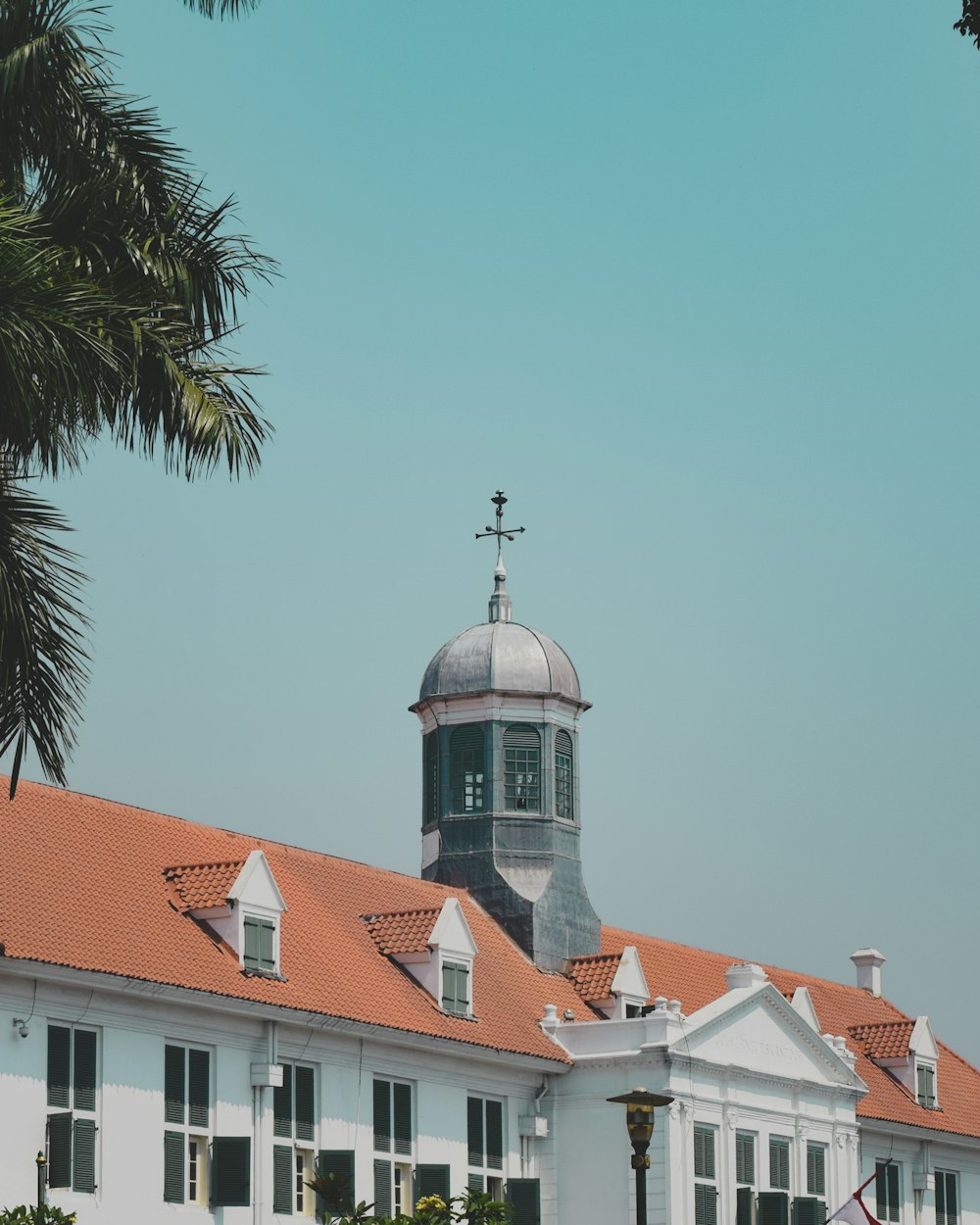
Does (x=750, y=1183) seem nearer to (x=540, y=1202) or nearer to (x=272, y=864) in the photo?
(x=540, y=1202)

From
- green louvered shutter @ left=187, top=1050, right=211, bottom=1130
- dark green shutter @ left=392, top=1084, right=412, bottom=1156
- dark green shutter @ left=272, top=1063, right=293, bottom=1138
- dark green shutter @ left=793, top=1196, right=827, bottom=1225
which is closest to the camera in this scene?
green louvered shutter @ left=187, top=1050, right=211, bottom=1130

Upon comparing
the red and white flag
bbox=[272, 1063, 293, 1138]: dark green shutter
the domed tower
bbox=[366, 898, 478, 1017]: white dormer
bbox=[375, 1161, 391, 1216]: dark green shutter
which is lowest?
the red and white flag

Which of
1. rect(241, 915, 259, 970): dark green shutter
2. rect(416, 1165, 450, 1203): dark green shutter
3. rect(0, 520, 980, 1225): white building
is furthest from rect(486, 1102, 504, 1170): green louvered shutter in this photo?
rect(241, 915, 259, 970): dark green shutter

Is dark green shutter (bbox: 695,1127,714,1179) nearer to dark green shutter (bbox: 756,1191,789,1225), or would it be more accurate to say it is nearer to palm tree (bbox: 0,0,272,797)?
dark green shutter (bbox: 756,1191,789,1225)

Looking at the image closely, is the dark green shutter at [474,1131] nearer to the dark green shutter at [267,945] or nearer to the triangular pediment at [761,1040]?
the triangular pediment at [761,1040]

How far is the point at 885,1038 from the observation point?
57.0m

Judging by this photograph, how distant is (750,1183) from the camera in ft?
152

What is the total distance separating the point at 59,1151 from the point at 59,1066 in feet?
4.01

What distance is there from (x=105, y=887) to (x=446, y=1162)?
8306 millimetres

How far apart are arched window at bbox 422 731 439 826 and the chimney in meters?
17.2

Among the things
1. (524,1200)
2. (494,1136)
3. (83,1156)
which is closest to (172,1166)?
(83,1156)

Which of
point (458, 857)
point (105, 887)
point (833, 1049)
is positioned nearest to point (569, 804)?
point (458, 857)

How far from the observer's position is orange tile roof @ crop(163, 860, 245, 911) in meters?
39.5

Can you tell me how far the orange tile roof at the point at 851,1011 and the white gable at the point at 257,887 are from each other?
535 inches
